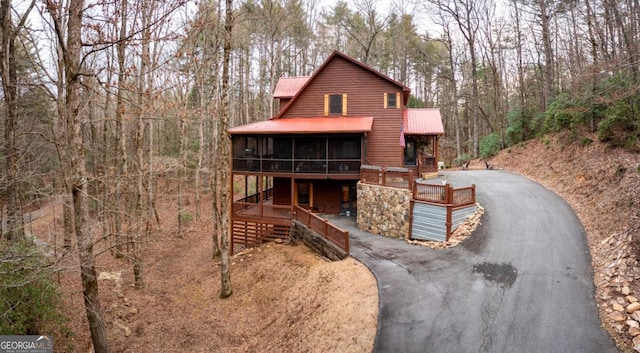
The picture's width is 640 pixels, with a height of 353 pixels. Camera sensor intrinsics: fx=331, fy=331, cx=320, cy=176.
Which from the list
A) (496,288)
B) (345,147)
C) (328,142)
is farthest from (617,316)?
(345,147)

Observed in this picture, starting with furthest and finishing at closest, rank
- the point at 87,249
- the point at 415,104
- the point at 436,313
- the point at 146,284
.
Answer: the point at 415,104 < the point at 146,284 < the point at 436,313 < the point at 87,249

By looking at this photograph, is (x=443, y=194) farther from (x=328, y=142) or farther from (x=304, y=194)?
(x=304, y=194)

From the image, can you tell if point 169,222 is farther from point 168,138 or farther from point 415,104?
point 415,104

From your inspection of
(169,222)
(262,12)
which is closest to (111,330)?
(169,222)

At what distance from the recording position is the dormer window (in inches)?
731

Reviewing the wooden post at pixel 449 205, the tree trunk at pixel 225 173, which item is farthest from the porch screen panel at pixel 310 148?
the wooden post at pixel 449 205

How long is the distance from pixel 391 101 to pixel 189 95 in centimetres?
1492

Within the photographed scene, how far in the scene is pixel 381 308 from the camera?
8078 mm

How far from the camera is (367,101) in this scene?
18.8 metres

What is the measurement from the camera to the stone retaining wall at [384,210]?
13.2m

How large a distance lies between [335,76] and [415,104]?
66.8 feet

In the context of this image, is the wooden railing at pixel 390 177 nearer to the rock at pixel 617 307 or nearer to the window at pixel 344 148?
the window at pixel 344 148

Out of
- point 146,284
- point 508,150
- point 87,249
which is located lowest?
point 146,284

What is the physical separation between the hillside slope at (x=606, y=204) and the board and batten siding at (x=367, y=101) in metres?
8.06
